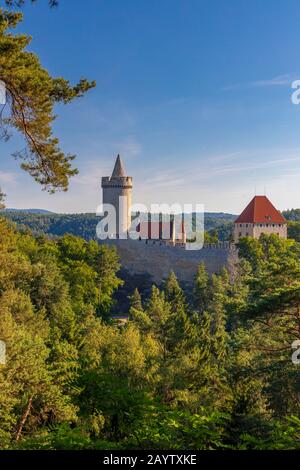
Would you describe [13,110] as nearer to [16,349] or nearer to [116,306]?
[16,349]

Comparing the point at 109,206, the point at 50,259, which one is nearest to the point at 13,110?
the point at 50,259

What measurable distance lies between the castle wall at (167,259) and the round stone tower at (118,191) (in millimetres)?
7737

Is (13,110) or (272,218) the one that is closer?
(13,110)

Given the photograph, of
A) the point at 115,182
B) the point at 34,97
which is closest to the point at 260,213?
the point at 115,182

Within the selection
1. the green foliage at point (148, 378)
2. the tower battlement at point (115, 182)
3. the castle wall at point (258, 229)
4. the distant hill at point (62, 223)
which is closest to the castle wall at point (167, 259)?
the tower battlement at point (115, 182)

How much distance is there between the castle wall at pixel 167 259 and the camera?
141ft

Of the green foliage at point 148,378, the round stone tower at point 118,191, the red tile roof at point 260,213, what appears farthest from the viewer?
the red tile roof at point 260,213

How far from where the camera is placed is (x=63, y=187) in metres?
9.93

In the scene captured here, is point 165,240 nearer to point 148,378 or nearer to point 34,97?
point 148,378

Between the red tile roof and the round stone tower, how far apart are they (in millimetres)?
12782

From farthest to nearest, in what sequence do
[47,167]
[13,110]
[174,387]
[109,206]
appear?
[109,206] < [174,387] < [47,167] < [13,110]

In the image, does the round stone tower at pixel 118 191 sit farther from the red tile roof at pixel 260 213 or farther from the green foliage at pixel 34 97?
the green foliage at pixel 34 97

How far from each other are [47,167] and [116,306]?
A: 106ft
